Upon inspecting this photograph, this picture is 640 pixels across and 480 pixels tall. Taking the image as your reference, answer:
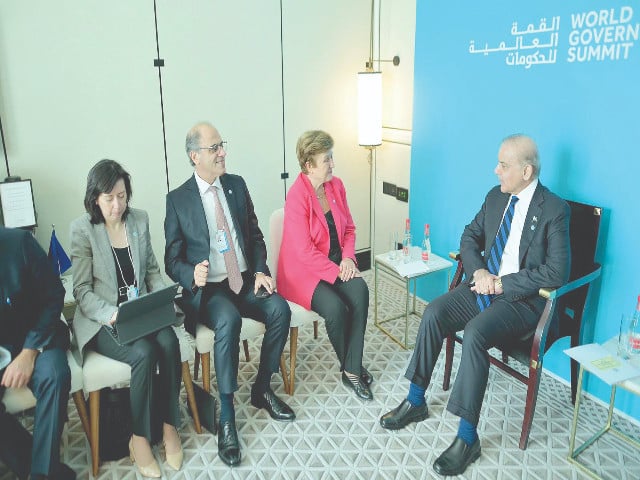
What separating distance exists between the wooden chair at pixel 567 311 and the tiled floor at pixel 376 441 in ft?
0.50

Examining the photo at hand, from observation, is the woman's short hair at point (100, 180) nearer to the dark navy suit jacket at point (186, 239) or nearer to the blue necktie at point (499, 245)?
the dark navy suit jacket at point (186, 239)

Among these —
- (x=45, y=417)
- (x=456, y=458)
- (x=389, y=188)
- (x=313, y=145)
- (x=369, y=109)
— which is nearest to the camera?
(x=45, y=417)

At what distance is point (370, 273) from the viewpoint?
194 inches

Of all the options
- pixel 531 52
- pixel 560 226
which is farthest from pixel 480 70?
pixel 560 226

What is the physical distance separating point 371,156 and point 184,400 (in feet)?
8.89

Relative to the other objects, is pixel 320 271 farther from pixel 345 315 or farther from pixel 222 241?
pixel 222 241

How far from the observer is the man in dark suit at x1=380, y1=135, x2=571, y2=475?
257 centimetres

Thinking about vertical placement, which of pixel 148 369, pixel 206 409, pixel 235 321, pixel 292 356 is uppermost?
pixel 235 321

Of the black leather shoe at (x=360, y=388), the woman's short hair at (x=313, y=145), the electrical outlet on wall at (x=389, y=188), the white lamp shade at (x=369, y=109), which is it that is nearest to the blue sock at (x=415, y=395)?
the black leather shoe at (x=360, y=388)

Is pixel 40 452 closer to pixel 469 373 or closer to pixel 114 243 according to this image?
pixel 114 243

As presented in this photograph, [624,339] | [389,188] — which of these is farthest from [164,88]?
[624,339]

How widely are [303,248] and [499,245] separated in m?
1.09

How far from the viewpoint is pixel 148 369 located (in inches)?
96.6

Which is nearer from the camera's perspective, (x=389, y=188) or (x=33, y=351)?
(x=33, y=351)
